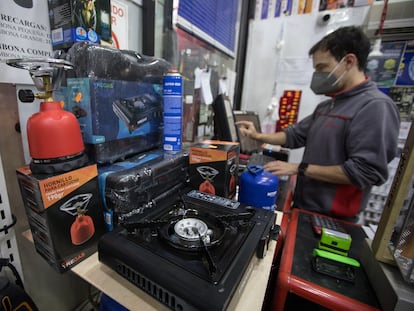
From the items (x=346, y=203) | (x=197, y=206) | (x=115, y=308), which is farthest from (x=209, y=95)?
(x=115, y=308)

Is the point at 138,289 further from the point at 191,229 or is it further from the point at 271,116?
the point at 271,116

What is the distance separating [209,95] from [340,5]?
1458 mm

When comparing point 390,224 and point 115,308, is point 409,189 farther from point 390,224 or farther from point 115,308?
point 115,308

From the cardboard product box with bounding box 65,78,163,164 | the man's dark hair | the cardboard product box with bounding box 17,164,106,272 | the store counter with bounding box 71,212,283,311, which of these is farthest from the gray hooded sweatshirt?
the cardboard product box with bounding box 17,164,106,272

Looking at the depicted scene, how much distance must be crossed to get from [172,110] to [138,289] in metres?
0.56

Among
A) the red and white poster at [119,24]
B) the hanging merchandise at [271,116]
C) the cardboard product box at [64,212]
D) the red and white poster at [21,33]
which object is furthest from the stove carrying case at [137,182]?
the hanging merchandise at [271,116]

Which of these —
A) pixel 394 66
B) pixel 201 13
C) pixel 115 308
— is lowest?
pixel 115 308

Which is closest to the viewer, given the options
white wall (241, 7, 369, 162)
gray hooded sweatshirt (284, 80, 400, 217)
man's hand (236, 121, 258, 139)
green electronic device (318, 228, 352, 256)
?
green electronic device (318, 228, 352, 256)

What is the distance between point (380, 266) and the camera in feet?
1.85

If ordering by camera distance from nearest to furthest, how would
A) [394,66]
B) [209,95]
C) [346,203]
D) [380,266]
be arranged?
[380,266] → [346,203] → [209,95] → [394,66]

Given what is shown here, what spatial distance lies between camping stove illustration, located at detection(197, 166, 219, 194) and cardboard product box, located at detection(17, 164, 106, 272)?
34cm

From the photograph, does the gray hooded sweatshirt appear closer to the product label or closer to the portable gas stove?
the portable gas stove

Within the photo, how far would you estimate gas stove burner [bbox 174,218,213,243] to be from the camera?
1.50 feet

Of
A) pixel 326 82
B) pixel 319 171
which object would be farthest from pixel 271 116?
pixel 319 171
